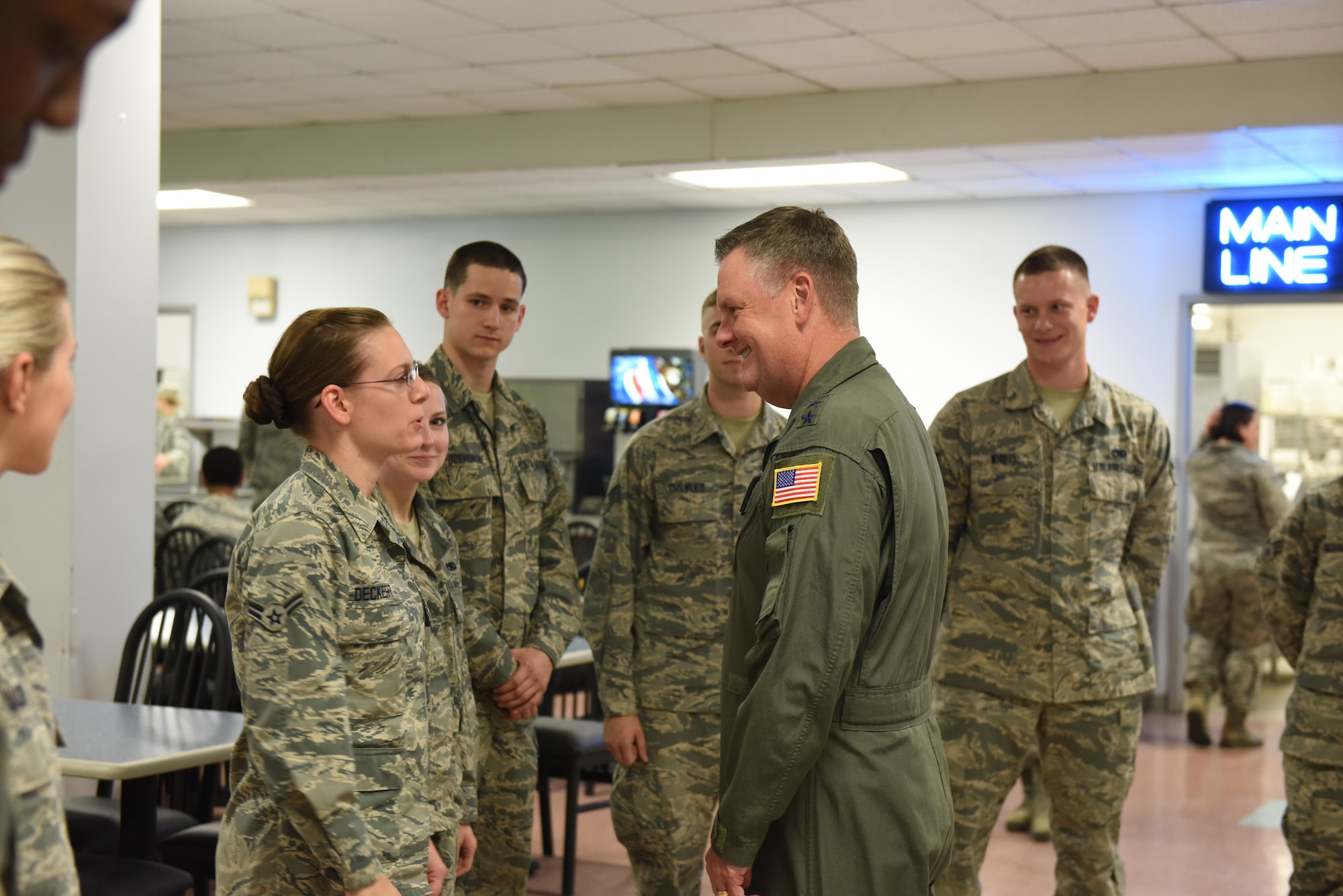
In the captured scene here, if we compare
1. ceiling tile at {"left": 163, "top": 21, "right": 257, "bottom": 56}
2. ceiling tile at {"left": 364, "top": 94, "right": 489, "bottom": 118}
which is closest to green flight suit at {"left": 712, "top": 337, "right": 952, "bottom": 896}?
ceiling tile at {"left": 163, "top": 21, "right": 257, "bottom": 56}

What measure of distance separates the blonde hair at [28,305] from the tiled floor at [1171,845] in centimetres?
357

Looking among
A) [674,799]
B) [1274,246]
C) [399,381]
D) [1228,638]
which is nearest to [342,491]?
[399,381]

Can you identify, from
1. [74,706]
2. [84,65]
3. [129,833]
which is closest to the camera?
[84,65]

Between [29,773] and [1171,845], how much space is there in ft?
16.1

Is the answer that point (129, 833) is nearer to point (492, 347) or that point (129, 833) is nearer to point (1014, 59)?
point (492, 347)

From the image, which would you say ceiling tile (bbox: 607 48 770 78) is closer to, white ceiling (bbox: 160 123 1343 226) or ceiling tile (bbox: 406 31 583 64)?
ceiling tile (bbox: 406 31 583 64)

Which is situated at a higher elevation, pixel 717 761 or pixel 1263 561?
pixel 1263 561

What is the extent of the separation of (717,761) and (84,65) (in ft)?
9.33

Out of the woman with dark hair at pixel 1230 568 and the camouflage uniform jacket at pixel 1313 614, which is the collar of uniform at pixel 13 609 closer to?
the camouflage uniform jacket at pixel 1313 614

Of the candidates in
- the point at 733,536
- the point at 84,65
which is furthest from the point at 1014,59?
the point at 84,65

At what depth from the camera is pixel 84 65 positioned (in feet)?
2.20

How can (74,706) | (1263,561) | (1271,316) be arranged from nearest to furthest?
(74,706) → (1263,561) → (1271,316)

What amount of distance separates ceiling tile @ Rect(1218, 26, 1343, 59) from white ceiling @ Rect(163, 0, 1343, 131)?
0.04 ft

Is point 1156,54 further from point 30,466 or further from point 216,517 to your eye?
point 30,466
